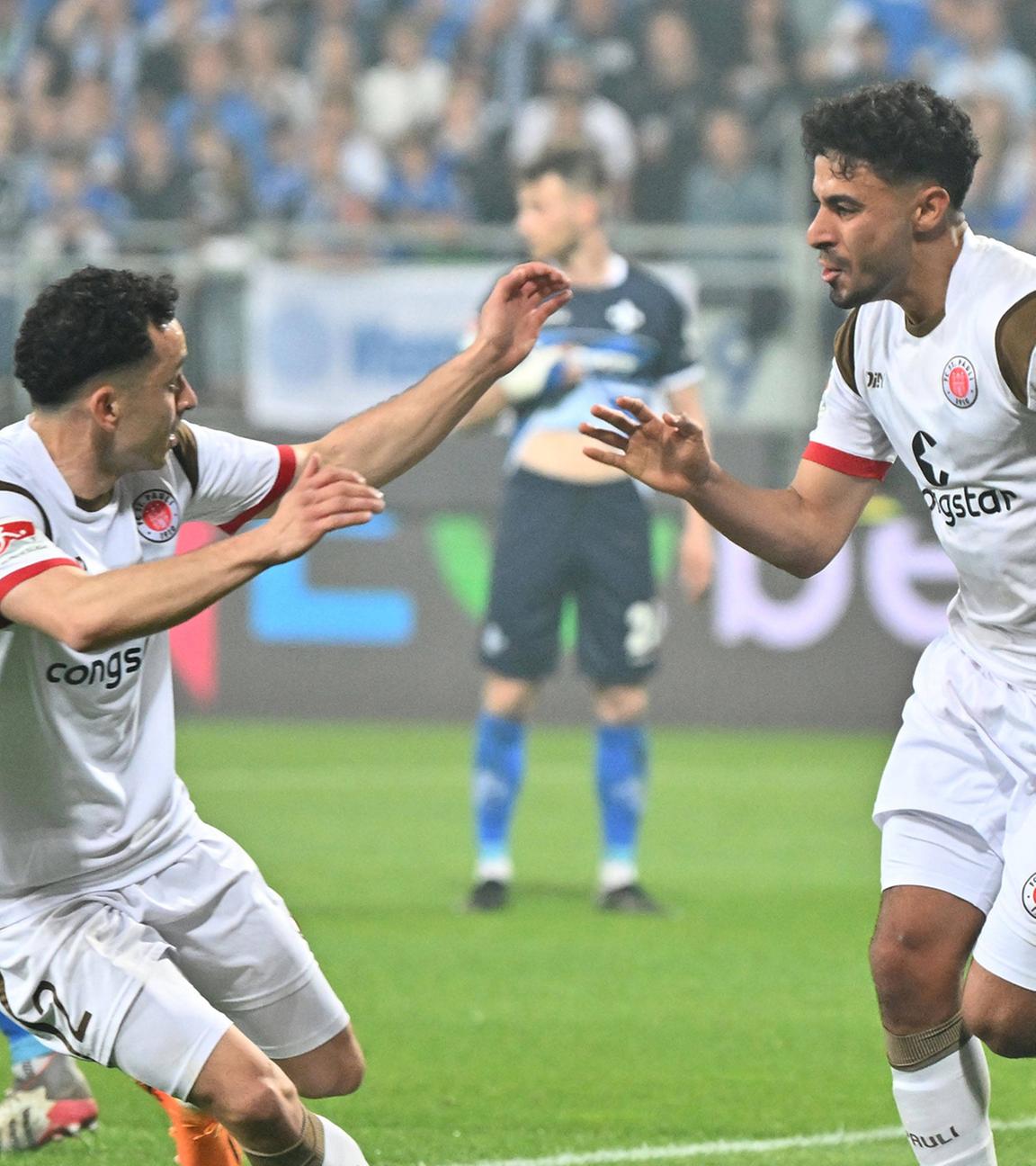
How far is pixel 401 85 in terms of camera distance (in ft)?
53.3

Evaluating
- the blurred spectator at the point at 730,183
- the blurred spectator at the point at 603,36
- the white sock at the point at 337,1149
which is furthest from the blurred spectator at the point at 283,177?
the white sock at the point at 337,1149

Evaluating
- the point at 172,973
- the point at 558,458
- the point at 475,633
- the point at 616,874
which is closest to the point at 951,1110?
the point at 172,973

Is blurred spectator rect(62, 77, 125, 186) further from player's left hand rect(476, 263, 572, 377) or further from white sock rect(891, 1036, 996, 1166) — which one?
white sock rect(891, 1036, 996, 1166)

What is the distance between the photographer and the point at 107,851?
3977mm

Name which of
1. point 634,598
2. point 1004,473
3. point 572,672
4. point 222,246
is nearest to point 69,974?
point 1004,473

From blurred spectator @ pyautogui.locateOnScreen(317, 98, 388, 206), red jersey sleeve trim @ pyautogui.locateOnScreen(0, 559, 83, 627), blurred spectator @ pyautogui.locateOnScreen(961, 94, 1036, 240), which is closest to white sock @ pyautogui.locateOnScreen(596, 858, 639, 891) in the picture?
red jersey sleeve trim @ pyautogui.locateOnScreen(0, 559, 83, 627)

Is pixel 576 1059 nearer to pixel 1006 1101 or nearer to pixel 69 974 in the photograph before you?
pixel 1006 1101

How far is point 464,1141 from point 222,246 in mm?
9610

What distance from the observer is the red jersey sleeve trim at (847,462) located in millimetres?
4492

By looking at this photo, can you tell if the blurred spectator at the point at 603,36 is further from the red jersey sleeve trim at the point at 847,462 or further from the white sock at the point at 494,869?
the red jersey sleeve trim at the point at 847,462

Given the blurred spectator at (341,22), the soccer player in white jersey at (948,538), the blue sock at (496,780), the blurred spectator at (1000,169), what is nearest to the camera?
the soccer player in white jersey at (948,538)

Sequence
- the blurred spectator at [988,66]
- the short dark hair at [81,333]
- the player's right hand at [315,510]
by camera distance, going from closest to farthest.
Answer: the player's right hand at [315,510] < the short dark hair at [81,333] < the blurred spectator at [988,66]

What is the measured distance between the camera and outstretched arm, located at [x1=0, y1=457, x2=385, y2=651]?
3408 millimetres

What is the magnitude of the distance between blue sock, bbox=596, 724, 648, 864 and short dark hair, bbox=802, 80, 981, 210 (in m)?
4.29
